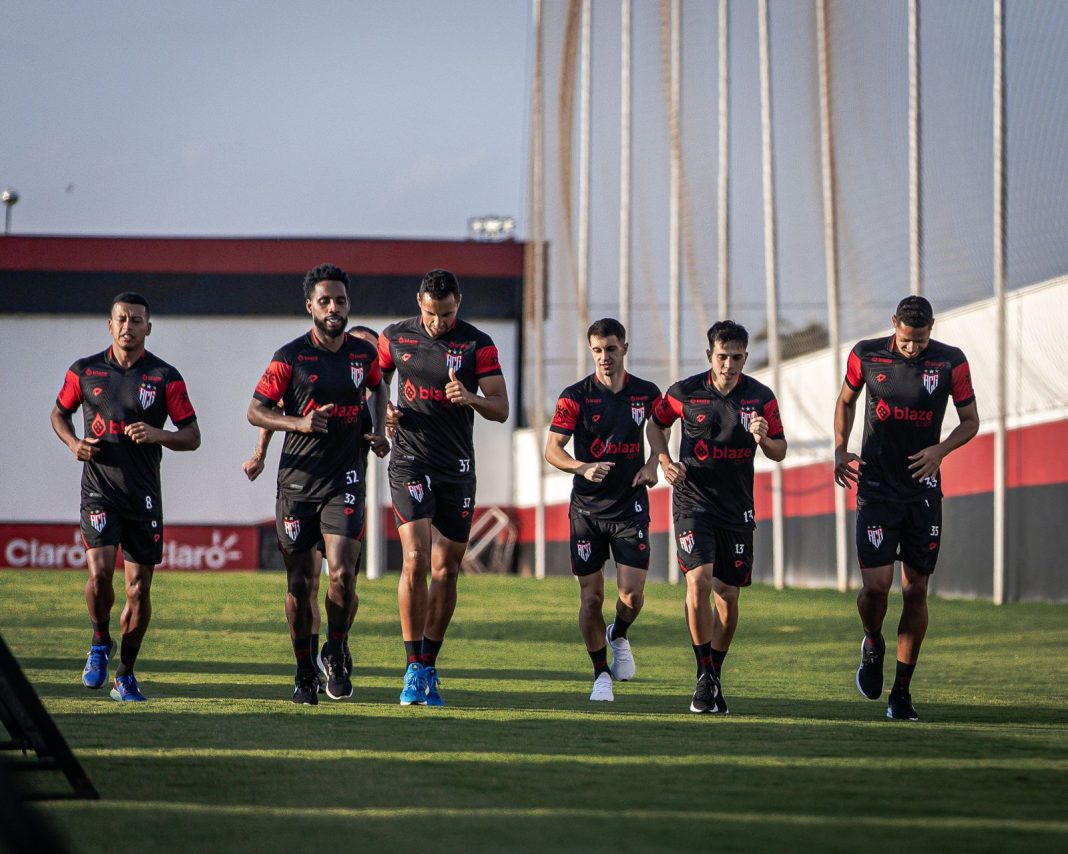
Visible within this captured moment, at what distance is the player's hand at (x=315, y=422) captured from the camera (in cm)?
935

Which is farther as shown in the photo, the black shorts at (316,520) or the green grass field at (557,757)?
the black shorts at (316,520)

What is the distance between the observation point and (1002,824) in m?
5.13

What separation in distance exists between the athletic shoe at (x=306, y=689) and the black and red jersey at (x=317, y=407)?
1042 millimetres

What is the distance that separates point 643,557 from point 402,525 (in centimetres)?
182

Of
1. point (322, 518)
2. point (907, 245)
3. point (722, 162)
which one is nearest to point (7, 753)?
point (322, 518)

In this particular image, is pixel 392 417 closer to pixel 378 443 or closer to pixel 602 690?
pixel 378 443

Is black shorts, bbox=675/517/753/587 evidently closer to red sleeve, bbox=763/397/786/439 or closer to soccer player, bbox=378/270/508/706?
A: red sleeve, bbox=763/397/786/439

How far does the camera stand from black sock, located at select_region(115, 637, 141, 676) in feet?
30.9

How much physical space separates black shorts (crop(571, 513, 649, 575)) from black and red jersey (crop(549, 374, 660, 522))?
47 mm

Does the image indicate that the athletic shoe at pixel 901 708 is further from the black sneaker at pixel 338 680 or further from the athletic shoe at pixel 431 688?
the black sneaker at pixel 338 680

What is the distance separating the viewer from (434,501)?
391 inches

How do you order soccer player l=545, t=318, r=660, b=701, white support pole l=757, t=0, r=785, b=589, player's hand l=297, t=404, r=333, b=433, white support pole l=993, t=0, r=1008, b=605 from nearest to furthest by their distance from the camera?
player's hand l=297, t=404, r=333, b=433 < soccer player l=545, t=318, r=660, b=701 < white support pole l=993, t=0, r=1008, b=605 < white support pole l=757, t=0, r=785, b=589

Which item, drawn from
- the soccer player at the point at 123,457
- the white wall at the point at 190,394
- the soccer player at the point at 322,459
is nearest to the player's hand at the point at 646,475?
the soccer player at the point at 322,459

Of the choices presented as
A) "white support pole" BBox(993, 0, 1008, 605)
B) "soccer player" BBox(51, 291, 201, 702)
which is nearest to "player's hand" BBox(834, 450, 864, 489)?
"soccer player" BBox(51, 291, 201, 702)
